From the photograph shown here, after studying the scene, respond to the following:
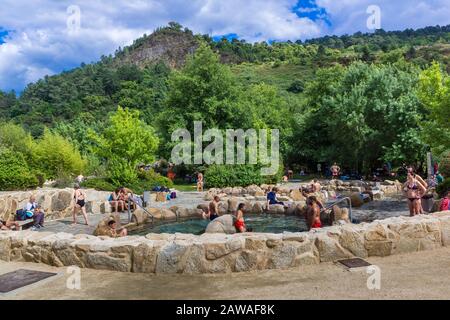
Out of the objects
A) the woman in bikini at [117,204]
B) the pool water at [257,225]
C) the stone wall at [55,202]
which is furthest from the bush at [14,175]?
the pool water at [257,225]

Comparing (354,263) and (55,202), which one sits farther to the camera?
(55,202)

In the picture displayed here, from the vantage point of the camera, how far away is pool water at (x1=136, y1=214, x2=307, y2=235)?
13931 millimetres

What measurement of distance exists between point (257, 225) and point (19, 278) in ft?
31.2

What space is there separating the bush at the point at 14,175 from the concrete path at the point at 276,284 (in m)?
18.3

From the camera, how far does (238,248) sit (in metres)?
6.71

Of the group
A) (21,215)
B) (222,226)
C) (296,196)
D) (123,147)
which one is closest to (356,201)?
(296,196)

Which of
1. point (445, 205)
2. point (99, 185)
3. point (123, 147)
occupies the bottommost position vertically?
point (445, 205)

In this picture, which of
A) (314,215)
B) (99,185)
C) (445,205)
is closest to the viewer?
(445,205)

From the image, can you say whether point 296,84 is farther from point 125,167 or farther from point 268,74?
point 125,167

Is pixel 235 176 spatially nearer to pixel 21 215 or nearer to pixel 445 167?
pixel 445 167

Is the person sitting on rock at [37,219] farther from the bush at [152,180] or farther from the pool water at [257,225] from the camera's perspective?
the bush at [152,180]

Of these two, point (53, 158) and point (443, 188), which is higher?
point (53, 158)

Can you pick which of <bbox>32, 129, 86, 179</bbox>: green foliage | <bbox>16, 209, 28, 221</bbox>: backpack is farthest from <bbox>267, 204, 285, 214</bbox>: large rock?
<bbox>32, 129, 86, 179</bbox>: green foliage
